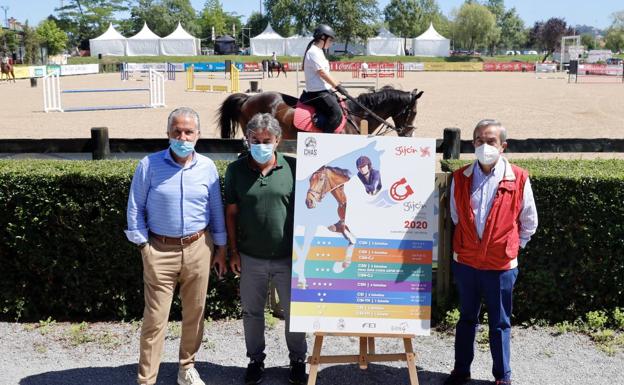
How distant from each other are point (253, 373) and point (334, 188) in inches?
54.6

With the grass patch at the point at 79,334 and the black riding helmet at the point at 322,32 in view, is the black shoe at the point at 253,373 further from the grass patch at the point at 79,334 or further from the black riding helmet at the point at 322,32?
the black riding helmet at the point at 322,32

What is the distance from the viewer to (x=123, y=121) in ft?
63.2

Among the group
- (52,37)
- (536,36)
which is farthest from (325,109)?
(536,36)

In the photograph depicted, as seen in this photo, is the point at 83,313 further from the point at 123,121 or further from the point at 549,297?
the point at 123,121

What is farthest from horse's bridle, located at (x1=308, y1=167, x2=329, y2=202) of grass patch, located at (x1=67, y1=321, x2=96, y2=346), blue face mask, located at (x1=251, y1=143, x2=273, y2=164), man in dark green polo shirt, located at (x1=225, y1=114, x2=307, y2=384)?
grass patch, located at (x1=67, y1=321, x2=96, y2=346)

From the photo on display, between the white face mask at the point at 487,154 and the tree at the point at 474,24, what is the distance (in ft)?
381

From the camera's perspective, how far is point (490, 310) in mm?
4023

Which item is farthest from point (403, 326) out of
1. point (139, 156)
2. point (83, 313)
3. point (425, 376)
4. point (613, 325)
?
point (139, 156)

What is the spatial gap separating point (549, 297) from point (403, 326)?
1.83 meters

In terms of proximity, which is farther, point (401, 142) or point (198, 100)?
point (198, 100)

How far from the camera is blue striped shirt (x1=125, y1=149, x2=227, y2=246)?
12.6ft

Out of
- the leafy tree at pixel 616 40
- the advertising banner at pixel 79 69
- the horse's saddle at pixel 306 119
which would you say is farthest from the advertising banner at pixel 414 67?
the leafy tree at pixel 616 40

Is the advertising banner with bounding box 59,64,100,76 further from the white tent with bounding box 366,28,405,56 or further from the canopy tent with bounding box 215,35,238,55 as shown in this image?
the white tent with bounding box 366,28,405,56

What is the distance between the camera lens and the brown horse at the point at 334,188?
12.9 ft
